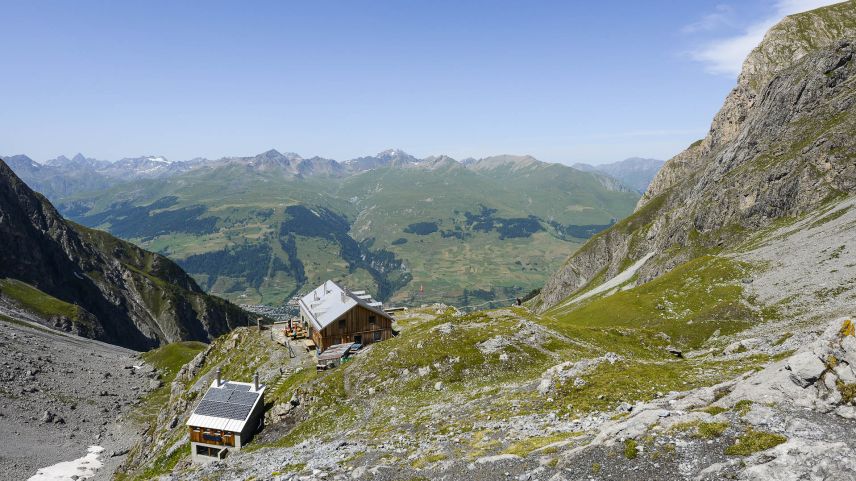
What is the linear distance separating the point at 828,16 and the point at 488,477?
26171 cm

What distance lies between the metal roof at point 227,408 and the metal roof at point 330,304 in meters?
22.3

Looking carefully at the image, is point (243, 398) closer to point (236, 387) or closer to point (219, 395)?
point (219, 395)

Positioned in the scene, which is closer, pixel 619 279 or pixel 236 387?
pixel 236 387

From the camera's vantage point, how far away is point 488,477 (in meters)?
26.5

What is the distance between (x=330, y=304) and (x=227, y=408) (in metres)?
35.8

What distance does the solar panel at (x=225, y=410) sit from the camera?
53125 mm

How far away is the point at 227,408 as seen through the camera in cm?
5400

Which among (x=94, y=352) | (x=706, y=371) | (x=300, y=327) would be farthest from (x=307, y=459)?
(x=94, y=352)

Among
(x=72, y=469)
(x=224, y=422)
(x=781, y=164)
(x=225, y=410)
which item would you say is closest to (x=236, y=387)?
(x=225, y=410)

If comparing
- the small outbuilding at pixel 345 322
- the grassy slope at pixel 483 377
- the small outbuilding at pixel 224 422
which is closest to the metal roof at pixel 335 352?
the grassy slope at pixel 483 377

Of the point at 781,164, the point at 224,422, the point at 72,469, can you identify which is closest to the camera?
the point at 224,422

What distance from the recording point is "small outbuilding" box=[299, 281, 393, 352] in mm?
79938

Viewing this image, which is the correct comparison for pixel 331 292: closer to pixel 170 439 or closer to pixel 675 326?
pixel 170 439

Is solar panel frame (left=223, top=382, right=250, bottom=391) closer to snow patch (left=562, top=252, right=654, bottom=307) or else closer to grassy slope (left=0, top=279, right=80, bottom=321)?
snow patch (left=562, top=252, right=654, bottom=307)
